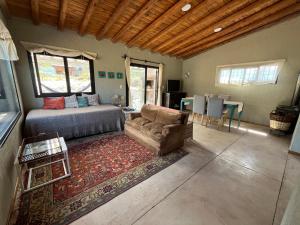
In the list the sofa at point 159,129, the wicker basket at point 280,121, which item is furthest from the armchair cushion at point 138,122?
the wicker basket at point 280,121

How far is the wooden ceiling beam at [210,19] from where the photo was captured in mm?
3124

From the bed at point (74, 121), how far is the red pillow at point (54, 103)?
206 mm

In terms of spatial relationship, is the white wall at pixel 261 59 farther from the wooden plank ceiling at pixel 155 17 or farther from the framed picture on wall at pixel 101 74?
the framed picture on wall at pixel 101 74

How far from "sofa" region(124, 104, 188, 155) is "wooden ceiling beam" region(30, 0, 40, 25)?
2899 mm

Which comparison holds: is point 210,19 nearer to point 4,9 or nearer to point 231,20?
point 231,20

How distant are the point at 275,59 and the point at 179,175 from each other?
494 centimetres

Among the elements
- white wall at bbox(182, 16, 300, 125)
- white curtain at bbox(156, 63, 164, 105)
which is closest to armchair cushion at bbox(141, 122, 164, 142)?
white curtain at bbox(156, 63, 164, 105)

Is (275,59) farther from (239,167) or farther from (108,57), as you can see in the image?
(108,57)

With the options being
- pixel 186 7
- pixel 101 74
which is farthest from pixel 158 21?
pixel 101 74

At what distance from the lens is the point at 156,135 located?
2605 millimetres

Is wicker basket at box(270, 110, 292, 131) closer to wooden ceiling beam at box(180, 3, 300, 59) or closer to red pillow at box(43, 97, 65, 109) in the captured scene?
wooden ceiling beam at box(180, 3, 300, 59)

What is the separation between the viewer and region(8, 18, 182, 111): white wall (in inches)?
126

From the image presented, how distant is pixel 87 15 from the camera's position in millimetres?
3018

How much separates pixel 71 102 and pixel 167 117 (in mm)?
2675
